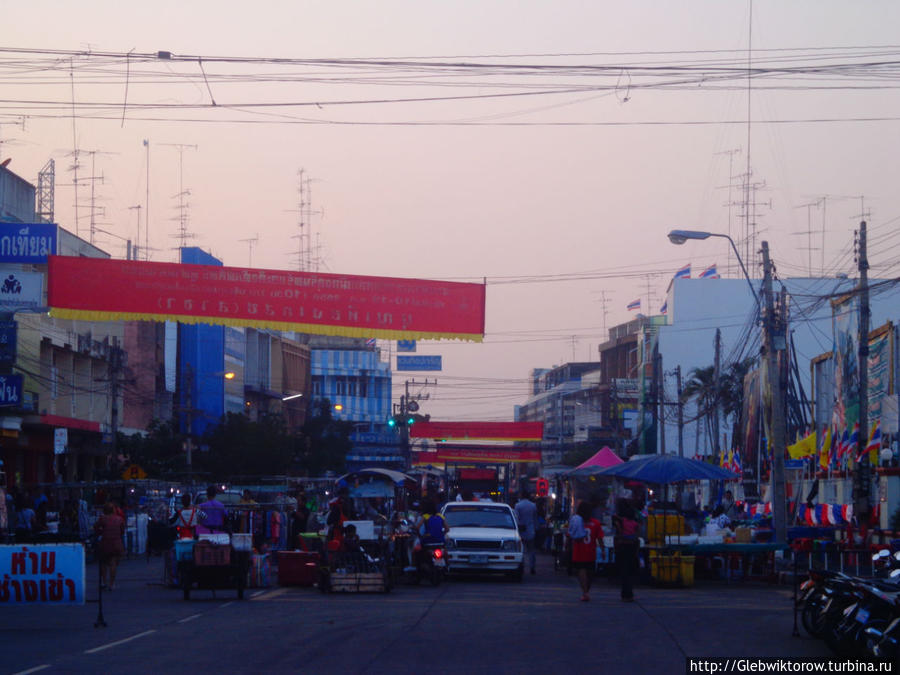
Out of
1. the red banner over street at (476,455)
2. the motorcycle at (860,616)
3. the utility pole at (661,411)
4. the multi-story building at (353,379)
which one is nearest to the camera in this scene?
the motorcycle at (860,616)

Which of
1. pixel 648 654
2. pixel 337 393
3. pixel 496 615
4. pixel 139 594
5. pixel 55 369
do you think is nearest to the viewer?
pixel 648 654

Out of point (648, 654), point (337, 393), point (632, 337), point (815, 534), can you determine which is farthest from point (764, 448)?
point (632, 337)

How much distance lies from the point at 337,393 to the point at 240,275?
4074 inches

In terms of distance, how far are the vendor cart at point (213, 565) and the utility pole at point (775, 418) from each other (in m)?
13.1

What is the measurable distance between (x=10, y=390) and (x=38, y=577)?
21198 millimetres

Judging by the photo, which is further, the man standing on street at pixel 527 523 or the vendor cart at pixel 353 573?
the man standing on street at pixel 527 523

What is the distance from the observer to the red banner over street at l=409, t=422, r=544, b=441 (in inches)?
3435

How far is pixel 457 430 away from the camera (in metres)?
89.5

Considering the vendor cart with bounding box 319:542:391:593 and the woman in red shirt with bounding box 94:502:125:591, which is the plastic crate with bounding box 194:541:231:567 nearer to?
the vendor cart with bounding box 319:542:391:593

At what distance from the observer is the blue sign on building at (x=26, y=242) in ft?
83.9

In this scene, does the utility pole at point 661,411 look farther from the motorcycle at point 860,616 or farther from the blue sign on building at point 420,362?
the motorcycle at point 860,616

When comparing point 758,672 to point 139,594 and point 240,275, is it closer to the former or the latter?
point 139,594

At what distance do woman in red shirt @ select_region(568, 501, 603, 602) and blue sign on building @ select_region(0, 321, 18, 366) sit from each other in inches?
881

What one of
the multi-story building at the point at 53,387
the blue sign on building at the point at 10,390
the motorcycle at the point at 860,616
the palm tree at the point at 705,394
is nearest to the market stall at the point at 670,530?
the motorcycle at the point at 860,616
